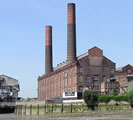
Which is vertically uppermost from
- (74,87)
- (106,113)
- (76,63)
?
(76,63)

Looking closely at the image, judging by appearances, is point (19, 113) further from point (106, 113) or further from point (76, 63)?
point (106, 113)

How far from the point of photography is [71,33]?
90000 millimetres

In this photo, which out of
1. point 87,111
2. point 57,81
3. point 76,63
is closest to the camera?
point 87,111

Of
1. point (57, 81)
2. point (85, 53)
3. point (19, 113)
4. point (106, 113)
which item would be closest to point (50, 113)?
point (106, 113)

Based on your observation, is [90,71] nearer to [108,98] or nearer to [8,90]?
[108,98]

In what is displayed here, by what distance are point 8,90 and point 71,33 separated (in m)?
24.3

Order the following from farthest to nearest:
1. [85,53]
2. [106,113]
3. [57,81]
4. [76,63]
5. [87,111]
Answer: [57,81], [85,53], [76,63], [87,111], [106,113]

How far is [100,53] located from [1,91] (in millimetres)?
28411

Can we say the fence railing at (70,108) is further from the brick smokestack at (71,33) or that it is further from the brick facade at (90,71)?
the brick smokestack at (71,33)

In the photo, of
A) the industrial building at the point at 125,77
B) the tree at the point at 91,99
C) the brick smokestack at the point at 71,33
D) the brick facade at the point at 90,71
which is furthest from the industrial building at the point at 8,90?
the tree at the point at 91,99

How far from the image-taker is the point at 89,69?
8906 cm

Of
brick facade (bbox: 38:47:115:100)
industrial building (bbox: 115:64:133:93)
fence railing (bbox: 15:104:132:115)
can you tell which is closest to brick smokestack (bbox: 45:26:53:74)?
brick facade (bbox: 38:47:115:100)

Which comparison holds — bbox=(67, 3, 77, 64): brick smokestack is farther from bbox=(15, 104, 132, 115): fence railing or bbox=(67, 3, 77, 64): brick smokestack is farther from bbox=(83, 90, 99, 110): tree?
bbox=(83, 90, 99, 110): tree

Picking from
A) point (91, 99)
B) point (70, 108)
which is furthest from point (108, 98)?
point (70, 108)
